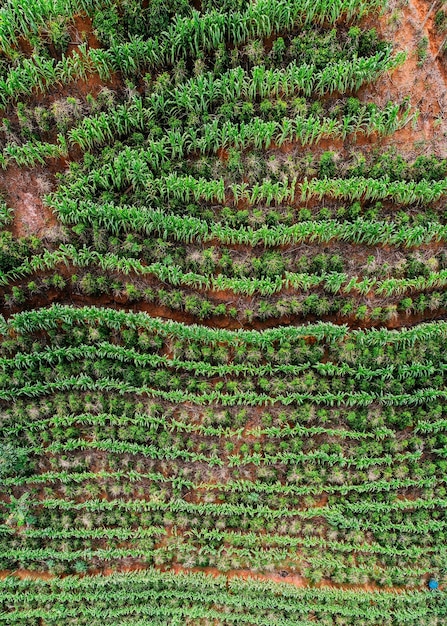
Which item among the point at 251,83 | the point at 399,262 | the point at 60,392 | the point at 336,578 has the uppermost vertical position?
the point at 251,83

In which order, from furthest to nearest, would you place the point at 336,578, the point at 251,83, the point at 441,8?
the point at 441,8 → the point at 251,83 → the point at 336,578

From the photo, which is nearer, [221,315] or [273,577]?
[273,577]

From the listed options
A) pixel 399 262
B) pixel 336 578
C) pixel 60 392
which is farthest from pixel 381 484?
pixel 60 392

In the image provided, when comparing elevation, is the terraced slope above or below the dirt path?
above

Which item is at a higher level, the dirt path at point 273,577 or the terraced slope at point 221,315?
the terraced slope at point 221,315

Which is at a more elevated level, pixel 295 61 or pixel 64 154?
pixel 295 61

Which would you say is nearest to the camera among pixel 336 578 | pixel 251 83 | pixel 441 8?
pixel 336 578

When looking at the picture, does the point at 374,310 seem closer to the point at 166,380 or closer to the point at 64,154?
the point at 166,380

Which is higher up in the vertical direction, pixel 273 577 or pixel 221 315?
pixel 221 315
